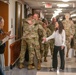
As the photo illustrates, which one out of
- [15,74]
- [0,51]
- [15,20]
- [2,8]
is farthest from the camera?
[15,20]

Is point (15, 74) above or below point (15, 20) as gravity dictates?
below

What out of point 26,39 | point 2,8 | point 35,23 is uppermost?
point 2,8

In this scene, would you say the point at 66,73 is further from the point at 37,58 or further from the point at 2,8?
the point at 2,8

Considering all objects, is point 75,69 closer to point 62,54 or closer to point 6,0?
point 62,54

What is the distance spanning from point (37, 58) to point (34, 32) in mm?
925

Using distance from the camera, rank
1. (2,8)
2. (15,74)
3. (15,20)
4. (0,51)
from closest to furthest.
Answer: (0,51) < (15,74) < (2,8) < (15,20)

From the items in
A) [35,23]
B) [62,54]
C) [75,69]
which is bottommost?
[75,69]

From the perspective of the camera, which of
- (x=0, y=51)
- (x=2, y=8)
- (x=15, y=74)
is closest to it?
(x=0, y=51)

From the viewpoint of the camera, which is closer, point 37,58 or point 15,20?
point 37,58

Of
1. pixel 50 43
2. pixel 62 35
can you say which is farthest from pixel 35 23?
pixel 50 43

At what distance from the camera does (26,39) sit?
7.35 meters

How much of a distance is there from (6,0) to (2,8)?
64 cm

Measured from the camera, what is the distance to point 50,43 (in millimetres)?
8820

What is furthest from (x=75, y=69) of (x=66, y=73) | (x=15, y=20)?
(x=15, y=20)
